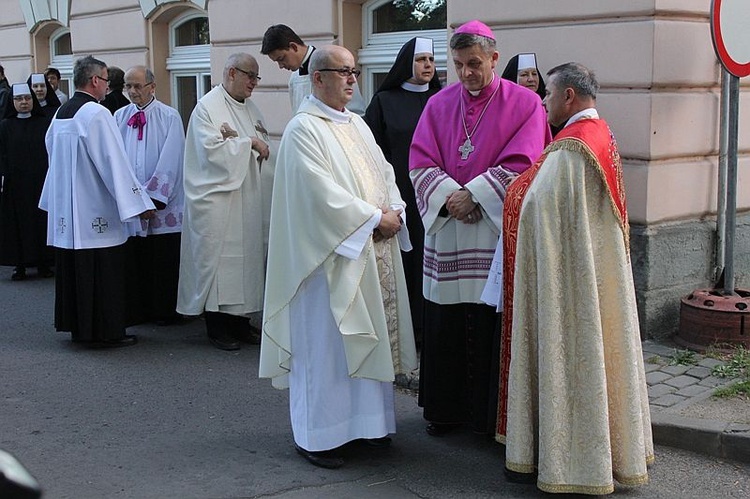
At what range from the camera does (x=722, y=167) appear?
6.66 m

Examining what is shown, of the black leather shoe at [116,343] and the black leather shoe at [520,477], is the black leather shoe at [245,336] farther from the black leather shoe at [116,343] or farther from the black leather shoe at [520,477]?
the black leather shoe at [520,477]

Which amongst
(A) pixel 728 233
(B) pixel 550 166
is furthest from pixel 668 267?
(B) pixel 550 166

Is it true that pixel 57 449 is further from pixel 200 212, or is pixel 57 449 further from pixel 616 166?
pixel 616 166

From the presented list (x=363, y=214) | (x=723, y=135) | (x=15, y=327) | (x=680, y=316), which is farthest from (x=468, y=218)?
(x=15, y=327)

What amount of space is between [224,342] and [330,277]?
2851 mm

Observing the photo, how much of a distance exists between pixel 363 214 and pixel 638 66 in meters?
2.84

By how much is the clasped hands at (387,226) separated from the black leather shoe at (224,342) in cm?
275

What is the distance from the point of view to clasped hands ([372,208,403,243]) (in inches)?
175

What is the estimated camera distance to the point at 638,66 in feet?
20.5

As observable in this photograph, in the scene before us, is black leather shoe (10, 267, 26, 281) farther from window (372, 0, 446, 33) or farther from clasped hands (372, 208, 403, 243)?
clasped hands (372, 208, 403, 243)

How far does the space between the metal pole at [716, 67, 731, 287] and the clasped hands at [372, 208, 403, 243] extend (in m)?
3.15

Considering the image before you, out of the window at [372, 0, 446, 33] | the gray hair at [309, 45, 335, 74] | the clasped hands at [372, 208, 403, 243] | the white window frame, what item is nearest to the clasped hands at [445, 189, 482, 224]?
the clasped hands at [372, 208, 403, 243]

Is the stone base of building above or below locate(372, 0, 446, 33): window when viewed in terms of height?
below

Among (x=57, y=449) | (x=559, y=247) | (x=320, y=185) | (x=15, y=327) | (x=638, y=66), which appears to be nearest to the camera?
(x=559, y=247)
